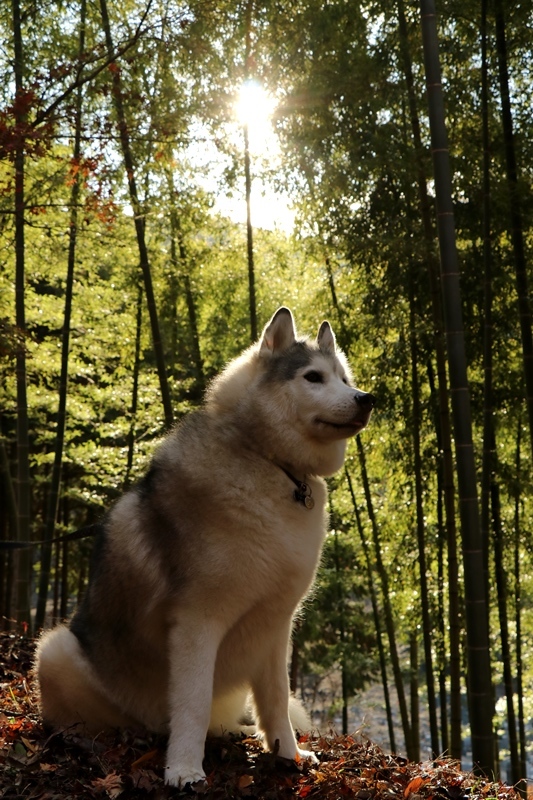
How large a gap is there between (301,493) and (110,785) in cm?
102

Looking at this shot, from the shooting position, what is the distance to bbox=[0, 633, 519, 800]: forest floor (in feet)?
7.97

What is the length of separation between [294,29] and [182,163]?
5.52 ft

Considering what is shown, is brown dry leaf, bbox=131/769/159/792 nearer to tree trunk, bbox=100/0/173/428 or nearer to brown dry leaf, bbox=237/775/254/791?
brown dry leaf, bbox=237/775/254/791

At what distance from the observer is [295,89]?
22.2 feet

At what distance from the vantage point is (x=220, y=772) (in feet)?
8.59

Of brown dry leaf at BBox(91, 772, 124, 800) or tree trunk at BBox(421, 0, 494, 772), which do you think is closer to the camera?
brown dry leaf at BBox(91, 772, 124, 800)

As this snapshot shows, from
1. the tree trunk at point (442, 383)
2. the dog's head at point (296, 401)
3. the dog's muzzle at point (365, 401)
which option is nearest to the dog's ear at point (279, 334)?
the dog's head at point (296, 401)

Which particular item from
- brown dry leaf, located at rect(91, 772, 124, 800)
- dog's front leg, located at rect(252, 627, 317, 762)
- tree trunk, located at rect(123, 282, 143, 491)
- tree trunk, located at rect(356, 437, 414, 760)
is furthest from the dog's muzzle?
tree trunk, located at rect(123, 282, 143, 491)

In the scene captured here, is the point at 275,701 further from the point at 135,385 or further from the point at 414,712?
the point at 135,385

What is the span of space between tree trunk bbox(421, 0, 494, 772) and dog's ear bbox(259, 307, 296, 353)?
4.34 ft

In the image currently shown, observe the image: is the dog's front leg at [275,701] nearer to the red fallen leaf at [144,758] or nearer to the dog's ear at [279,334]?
the red fallen leaf at [144,758]

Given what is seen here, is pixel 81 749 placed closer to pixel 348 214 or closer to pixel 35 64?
pixel 35 64

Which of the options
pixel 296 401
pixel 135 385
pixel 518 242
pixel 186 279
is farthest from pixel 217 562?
pixel 135 385

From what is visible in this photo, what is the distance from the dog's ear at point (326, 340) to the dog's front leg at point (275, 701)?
3.08 ft
